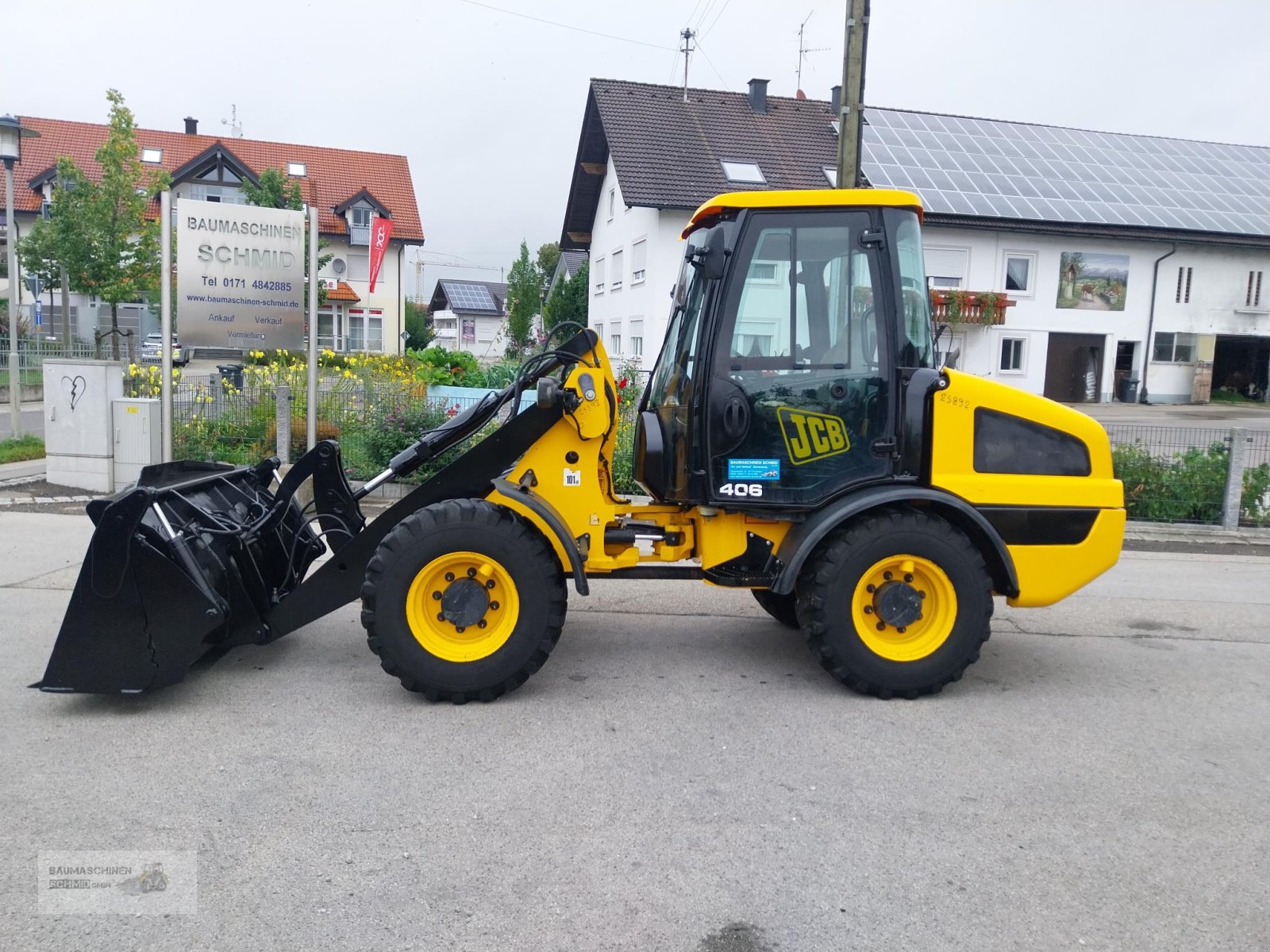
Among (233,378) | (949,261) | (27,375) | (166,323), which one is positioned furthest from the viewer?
(949,261)

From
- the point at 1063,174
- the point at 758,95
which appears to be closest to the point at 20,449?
the point at 758,95

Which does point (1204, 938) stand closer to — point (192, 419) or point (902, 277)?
point (902, 277)

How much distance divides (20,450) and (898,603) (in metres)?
12.9

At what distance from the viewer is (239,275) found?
1116 centimetres

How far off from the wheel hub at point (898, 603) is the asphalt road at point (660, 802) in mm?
447

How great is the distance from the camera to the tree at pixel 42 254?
27594 mm

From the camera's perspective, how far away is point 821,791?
4.14 metres

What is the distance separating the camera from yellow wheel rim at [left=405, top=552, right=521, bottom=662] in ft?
16.4

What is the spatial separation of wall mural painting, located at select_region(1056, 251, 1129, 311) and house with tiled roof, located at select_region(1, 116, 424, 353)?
27.2 m

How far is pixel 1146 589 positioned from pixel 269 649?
6637 millimetres

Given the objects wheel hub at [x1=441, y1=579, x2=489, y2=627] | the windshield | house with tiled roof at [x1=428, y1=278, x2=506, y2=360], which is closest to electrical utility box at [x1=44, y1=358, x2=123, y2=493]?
wheel hub at [x1=441, y1=579, x2=489, y2=627]

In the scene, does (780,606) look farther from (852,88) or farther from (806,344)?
(852,88)

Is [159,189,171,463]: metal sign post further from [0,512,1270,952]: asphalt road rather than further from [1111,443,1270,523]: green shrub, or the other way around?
[1111,443,1270,523]: green shrub

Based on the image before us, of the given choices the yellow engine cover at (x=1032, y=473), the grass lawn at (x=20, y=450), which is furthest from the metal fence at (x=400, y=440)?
the yellow engine cover at (x=1032, y=473)
